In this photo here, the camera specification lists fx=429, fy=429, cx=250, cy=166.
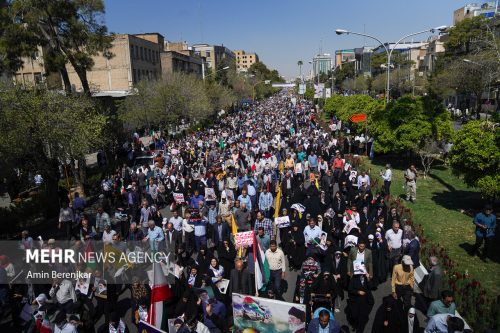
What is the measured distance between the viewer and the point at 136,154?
2852 centimetres

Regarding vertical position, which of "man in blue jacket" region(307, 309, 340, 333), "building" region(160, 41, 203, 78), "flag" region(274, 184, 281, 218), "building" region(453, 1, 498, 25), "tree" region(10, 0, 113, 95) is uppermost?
"building" region(453, 1, 498, 25)

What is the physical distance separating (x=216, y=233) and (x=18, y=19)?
52.9 feet

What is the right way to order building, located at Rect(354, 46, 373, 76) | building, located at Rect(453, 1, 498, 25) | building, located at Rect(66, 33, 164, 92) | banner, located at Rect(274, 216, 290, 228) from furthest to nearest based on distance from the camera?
building, located at Rect(453, 1, 498, 25) < building, located at Rect(354, 46, 373, 76) < building, located at Rect(66, 33, 164, 92) < banner, located at Rect(274, 216, 290, 228)

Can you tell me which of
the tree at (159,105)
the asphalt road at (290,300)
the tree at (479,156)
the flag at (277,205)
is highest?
the tree at (159,105)

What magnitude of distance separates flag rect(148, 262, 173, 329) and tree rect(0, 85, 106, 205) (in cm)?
961

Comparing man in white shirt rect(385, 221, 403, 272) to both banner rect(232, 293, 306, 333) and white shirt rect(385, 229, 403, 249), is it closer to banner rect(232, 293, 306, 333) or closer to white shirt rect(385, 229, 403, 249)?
white shirt rect(385, 229, 403, 249)

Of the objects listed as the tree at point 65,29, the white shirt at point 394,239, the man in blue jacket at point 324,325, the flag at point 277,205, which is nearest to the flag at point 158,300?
the man in blue jacket at point 324,325

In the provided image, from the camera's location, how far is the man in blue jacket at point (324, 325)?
610cm

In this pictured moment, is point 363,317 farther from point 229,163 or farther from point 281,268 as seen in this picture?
point 229,163

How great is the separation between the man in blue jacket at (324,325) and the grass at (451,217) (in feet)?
15.9

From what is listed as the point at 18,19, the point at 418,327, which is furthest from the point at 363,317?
the point at 18,19

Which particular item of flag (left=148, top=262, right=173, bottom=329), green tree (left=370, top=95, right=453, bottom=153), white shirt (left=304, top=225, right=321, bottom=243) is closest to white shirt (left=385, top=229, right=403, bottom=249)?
white shirt (left=304, top=225, right=321, bottom=243)

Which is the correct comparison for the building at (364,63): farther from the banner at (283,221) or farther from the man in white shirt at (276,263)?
the man in white shirt at (276,263)

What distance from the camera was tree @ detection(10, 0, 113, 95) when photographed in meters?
19.5
